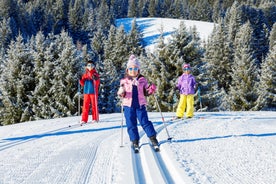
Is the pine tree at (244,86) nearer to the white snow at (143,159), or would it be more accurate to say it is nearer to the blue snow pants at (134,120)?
the white snow at (143,159)

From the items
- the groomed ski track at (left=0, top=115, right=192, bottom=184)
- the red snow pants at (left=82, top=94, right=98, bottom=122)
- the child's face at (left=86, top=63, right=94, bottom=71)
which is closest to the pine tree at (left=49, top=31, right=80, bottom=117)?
the red snow pants at (left=82, top=94, right=98, bottom=122)

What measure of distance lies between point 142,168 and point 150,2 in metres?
130

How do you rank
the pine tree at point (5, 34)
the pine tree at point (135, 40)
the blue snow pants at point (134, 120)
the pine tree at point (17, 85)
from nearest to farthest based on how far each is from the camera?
the blue snow pants at point (134, 120) < the pine tree at point (17, 85) < the pine tree at point (135, 40) < the pine tree at point (5, 34)

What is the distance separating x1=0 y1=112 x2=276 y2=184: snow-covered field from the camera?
13.1 ft

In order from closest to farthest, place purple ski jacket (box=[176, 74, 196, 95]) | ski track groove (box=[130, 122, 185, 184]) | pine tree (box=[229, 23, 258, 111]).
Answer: ski track groove (box=[130, 122, 185, 184])
purple ski jacket (box=[176, 74, 196, 95])
pine tree (box=[229, 23, 258, 111])

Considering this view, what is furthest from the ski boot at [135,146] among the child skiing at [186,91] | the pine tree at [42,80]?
the pine tree at [42,80]

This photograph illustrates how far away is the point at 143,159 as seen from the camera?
4902 mm

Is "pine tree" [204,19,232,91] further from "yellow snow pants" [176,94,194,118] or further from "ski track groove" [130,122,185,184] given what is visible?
"ski track groove" [130,122,185,184]

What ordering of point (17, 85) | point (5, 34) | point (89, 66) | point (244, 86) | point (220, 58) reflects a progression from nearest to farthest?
point (89, 66)
point (17, 85)
point (244, 86)
point (220, 58)
point (5, 34)

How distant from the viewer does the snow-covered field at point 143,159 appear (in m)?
4.00

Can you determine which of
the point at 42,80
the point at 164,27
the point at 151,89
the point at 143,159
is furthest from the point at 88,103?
the point at 164,27

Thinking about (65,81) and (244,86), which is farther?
(244,86)

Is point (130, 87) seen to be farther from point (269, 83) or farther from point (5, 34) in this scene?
point (5, 34)

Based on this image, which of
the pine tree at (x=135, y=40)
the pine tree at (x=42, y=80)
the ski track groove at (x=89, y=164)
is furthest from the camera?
the pine tree at (x=135, y=40)
